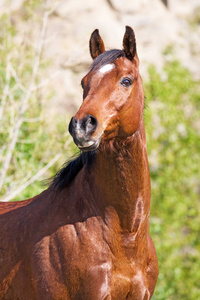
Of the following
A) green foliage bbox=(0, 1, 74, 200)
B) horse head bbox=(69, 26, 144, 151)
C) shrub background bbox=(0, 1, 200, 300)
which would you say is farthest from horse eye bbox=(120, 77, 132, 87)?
shrub background bbox=(0, 1, 200, 300)

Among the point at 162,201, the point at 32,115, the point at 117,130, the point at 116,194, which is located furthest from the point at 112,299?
the point at 162,201

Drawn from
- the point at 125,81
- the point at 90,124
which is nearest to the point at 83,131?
the point at 90,124

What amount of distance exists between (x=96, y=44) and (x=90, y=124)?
0.86m

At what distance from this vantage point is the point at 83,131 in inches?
106

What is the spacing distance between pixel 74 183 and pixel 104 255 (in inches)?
20.9

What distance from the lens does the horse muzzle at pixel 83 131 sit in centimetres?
269

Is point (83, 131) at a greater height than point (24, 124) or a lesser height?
lesser

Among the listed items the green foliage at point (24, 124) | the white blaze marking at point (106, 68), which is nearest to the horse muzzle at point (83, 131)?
the white blaze marking at point (106, 68)

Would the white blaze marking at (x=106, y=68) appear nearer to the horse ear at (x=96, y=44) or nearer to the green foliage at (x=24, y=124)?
the horse ear at (x=96, y=44)

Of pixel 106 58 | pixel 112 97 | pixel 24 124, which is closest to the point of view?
pixel 112 97

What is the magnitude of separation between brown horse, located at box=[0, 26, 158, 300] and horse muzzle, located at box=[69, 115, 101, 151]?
14 cm

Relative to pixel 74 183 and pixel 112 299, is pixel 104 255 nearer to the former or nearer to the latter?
pixel 112 299

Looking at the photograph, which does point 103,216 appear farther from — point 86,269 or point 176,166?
point 176,166

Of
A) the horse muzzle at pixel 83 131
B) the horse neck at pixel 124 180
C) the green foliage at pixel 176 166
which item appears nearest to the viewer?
the horse muzzle at pixel 83 131
